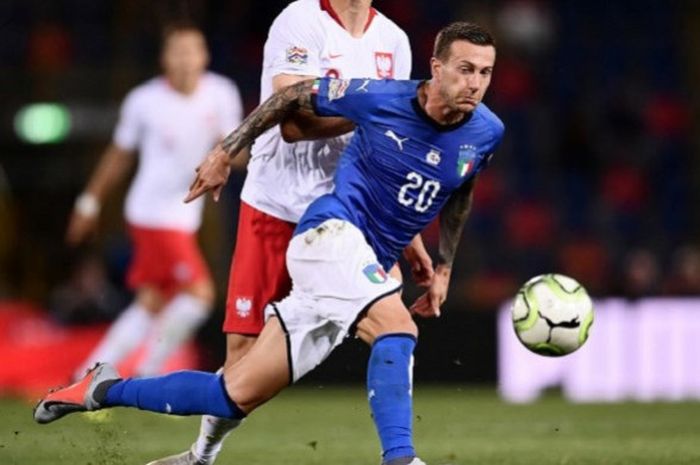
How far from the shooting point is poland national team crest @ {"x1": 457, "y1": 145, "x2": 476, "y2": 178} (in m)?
6.16

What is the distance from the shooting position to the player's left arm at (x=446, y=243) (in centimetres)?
656

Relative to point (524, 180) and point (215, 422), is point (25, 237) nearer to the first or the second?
point (524, 180)

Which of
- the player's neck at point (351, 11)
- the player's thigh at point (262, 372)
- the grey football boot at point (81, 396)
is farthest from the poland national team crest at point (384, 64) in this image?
the grey football boot at point (81, 396)

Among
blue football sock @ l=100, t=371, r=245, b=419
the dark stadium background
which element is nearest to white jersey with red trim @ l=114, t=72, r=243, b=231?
the dark stadium background

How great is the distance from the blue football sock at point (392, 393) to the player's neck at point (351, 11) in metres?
1.63

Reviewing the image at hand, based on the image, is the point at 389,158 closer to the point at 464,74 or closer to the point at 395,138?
the point at 395,138

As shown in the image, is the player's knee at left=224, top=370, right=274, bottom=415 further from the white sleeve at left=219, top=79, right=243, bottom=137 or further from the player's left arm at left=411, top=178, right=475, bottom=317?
the white sleeve at left=219, top=79, right=243, bottom=137

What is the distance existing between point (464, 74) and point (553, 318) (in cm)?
109

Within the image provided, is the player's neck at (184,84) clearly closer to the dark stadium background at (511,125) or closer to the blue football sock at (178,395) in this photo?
the dark stadium background at (511,125)

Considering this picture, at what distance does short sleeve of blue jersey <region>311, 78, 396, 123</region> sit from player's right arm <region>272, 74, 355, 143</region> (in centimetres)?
6

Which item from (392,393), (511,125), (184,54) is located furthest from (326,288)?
(511,125)

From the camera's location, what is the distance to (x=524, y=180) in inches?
675

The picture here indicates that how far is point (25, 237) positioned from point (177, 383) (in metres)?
12.4

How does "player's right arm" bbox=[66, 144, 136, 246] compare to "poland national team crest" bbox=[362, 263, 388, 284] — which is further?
"player's right arm" bbox=[66, 144, 136, 246]
